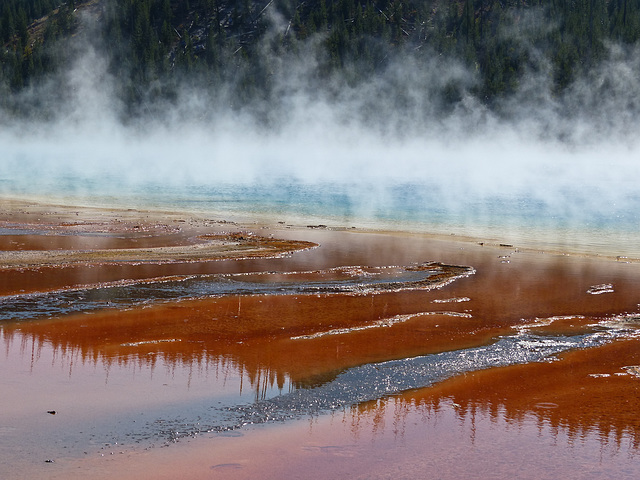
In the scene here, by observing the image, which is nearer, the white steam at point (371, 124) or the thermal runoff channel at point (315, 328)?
the thermal runoff channel at point (315, 328)

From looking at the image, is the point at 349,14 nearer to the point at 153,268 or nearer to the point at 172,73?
the point at 172,73

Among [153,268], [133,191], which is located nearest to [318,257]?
[153,268]

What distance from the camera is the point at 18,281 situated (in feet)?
33.0

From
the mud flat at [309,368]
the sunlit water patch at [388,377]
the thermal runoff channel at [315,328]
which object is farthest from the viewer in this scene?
the sunlit water patch at [388,377]

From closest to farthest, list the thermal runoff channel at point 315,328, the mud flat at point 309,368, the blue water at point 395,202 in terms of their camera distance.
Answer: the mud flat at point 309,368 < the thermal runoff channel at point 315,328 < the blue water at point 395,202

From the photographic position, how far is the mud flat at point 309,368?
494 cm

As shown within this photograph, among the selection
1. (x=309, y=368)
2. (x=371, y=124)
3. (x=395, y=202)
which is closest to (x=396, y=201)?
Result: (x=395, y=202)

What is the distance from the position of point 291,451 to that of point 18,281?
636cm

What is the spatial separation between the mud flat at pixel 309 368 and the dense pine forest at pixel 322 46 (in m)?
86.2

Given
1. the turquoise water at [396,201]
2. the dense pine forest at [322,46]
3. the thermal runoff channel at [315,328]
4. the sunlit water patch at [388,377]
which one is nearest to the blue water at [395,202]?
the turquoise water at [396,201]

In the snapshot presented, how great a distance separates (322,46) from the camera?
102m

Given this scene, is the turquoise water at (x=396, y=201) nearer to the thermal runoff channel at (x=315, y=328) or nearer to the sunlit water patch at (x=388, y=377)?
the thermal runoff channel at (x=315, y=328)

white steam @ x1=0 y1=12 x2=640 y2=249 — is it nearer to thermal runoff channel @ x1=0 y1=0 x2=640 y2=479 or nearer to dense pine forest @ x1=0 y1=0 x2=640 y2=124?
dense pine forest @ x1=0 y1=0 x2=640 y2=124

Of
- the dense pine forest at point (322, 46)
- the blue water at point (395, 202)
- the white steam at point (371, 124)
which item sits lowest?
the blue water at point (395, 202)
